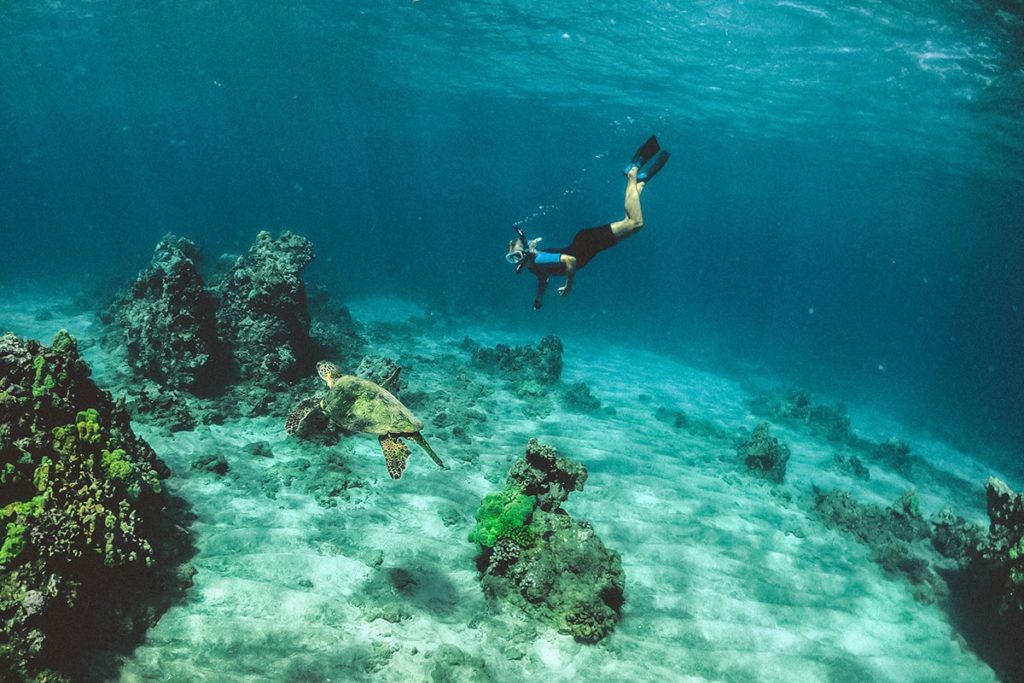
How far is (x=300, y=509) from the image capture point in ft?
23.1

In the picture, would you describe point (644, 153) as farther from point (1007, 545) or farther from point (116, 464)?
point (1007, 545)

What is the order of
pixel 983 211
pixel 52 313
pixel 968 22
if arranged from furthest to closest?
pixel 983 211
pixel 52 313
pixel 968 22

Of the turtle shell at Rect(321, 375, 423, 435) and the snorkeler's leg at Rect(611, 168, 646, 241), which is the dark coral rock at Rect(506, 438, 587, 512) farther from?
the snorkeler's leg at Rect(611, 168, 646, 241)

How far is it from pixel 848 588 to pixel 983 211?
44.9 meters

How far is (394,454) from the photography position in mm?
5445

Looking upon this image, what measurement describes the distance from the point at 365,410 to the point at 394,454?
0.94 meters

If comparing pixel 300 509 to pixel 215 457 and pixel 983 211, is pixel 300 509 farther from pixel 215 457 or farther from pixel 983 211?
pixel 983 211

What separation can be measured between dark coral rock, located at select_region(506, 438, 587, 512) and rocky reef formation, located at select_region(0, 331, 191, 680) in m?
4.24

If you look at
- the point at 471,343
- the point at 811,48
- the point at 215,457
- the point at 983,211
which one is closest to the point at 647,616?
the point at 215,457

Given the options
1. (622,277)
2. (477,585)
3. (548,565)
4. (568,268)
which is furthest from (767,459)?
(622,277)

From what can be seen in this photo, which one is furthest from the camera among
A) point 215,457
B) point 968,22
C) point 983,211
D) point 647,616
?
point 983,211

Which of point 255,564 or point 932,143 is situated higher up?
point 932,143

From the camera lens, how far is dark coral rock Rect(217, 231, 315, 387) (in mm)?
10602

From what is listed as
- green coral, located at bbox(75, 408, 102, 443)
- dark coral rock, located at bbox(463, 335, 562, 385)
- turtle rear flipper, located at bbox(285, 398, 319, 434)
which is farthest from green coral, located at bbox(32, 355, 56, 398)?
dark coral rock, located at bbox(463, 335, 562, 385)
